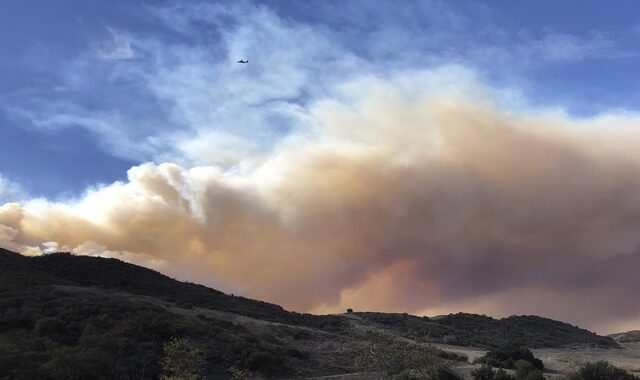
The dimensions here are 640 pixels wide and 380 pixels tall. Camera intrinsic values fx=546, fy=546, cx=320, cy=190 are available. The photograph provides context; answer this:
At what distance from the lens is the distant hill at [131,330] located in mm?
50062

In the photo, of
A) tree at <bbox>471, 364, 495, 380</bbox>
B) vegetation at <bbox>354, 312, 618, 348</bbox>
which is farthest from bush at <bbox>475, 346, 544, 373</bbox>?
vegetation at <bbox>354, 312, 618, 348</bbox>

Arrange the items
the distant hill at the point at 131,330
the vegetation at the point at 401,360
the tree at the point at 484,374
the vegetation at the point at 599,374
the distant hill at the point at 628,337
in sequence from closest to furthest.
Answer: the vegetation at the point at 599,374 → the vegetation at the point at 401,360 → the tree at the point at 484,374 → the distant hill at the point at 131,330 → the distant hill at the point at 628,337

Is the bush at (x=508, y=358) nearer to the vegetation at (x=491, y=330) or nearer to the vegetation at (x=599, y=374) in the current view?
the vegetation at (x=599, y=374)

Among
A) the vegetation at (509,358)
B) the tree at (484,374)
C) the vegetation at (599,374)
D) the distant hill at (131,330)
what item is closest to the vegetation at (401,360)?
the distant hill at (131,330)

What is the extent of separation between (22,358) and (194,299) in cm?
6664

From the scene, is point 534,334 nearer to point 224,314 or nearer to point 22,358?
point 224,314

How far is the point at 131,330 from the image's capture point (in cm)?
5928

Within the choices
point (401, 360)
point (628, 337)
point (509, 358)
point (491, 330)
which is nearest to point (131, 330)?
point (401, 360)

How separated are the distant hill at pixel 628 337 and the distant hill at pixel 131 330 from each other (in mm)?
42659

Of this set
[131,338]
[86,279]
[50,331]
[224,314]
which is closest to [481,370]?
[131,338]

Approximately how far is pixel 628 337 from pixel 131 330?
509 ft

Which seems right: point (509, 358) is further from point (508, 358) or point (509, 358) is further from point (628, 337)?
point (628, 337)

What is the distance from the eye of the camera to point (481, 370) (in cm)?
4991

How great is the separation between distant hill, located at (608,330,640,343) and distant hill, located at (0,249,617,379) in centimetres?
4266
